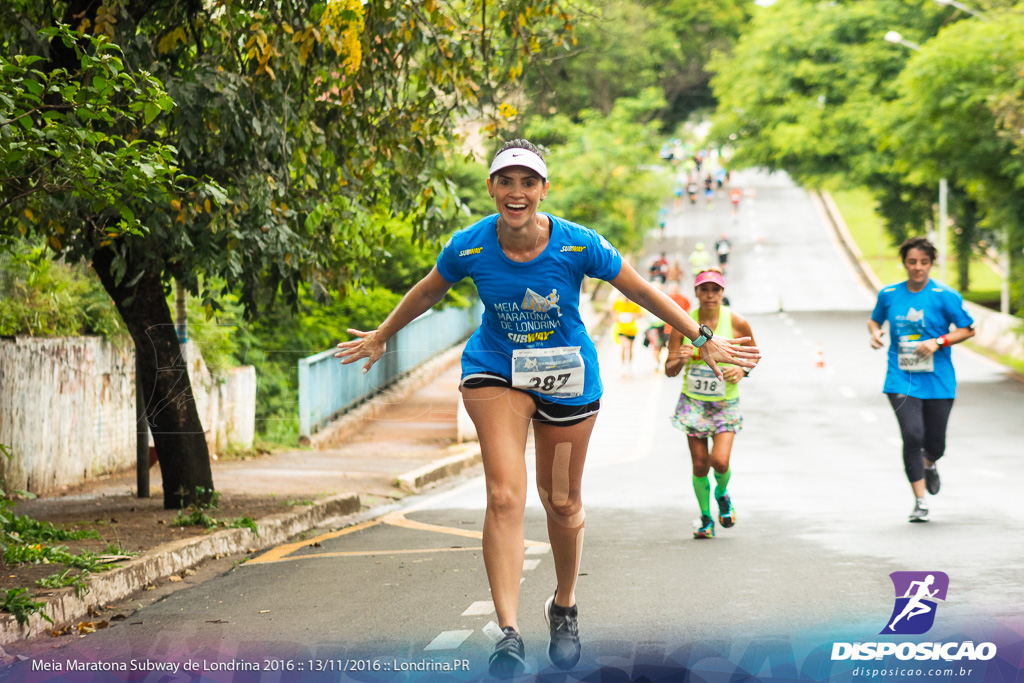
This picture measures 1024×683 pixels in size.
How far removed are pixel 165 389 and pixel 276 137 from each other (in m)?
2.11

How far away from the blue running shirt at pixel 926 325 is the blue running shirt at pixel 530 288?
478 cm

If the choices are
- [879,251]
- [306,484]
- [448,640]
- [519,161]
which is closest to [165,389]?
[306,484]

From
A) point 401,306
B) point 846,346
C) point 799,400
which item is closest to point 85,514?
point 401,306

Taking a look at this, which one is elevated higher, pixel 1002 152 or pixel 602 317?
pixel 1002 152

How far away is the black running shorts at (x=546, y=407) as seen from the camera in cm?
505

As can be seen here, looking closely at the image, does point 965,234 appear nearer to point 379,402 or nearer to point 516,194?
point 379,402

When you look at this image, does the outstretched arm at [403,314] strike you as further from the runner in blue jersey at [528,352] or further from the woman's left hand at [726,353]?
the woman's left hand at [726,353]

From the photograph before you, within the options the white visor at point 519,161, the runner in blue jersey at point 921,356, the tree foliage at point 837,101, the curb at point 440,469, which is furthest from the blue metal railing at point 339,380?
the tree foliage at point 837,101

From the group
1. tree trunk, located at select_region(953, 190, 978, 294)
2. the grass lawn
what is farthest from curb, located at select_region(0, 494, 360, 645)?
the grass lawn

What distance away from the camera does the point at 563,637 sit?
5.12 metres

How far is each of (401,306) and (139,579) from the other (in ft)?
10.5

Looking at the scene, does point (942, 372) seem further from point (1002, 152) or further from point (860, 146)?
point (860, 146)

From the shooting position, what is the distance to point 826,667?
5039mm

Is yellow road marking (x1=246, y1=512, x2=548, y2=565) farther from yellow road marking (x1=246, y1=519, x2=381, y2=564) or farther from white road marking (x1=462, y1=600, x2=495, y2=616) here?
white road marking (x1=462, y1=600, x2=495, y2=616)
